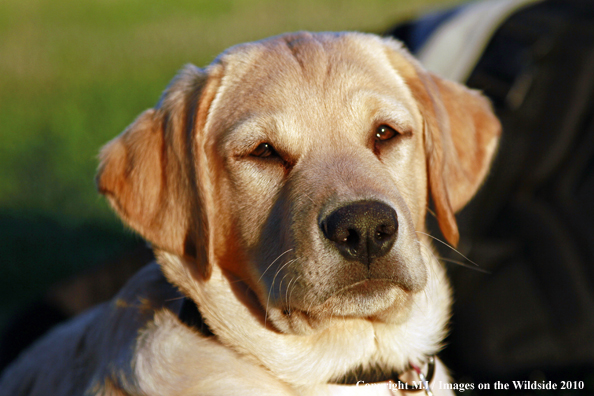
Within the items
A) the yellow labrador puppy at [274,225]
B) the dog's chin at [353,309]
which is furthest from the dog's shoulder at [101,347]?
the dog's chin at [353,309]

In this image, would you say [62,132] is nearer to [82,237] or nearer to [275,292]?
[82,237]

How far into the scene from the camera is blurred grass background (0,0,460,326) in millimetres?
7273

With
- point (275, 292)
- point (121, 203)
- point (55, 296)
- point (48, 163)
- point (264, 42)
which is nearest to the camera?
point (275, 292)

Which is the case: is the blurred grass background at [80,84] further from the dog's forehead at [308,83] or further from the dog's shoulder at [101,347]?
the dog's shoulder at [101,347]

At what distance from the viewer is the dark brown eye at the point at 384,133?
299 cm

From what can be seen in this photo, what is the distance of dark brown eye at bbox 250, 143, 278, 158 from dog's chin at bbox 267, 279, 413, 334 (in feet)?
2.31

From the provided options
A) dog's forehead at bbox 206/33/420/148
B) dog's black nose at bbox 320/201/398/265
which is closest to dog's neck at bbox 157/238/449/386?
dog's black nose at bbox 320/201/398/265

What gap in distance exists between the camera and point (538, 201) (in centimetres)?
493

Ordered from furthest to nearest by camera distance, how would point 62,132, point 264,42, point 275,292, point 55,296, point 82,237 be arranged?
point 62,132, point 82,237, point 55,296, point 264,42, point 275,292

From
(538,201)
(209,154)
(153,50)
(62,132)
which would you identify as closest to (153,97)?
(62,132)

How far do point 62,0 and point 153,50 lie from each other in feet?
24.6

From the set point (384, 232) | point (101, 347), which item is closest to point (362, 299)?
point (384, 232)

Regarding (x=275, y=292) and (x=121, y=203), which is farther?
(x=121, y=203)

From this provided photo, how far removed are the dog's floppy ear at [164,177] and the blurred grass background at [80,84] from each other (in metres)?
1.27
